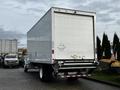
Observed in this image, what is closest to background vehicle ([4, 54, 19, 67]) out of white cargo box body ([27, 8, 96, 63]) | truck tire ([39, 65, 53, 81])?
truck tire ([39, 65, 53, 81])

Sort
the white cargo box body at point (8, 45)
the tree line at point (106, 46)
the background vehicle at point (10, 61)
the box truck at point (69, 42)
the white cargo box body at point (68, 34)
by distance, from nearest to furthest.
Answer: the box truck at point (69, 42), the white cargo box body at point (68, 34), the tree line at point (106, 46), the background vehicle at point (10, 61), the white cargo box body at point (8, 45)

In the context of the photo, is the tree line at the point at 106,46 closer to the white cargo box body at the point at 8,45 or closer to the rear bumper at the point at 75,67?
the rear bumper at the point at 75,67

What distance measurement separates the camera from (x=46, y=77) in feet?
58.8

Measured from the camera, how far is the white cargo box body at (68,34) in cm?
1553

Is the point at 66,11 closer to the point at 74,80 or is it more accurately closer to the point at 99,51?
the point at 74,80

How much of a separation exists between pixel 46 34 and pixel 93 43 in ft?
9.47

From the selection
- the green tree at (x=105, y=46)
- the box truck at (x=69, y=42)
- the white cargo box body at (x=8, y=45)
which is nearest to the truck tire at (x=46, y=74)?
the box truck at (x=69, y=42)

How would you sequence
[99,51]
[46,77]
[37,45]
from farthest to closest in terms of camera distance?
[99,51] < [37,45] < [46,77]

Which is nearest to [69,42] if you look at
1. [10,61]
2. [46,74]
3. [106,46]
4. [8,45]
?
[46,74]

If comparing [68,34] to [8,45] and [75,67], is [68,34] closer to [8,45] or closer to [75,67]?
[75,67]

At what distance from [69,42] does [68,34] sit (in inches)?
18.4

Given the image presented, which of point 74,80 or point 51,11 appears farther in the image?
point 74,80

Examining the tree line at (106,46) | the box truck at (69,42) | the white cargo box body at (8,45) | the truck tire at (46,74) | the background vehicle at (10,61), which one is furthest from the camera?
the white cargo box body at (8,45)

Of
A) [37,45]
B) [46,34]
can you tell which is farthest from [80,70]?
[37,45]
